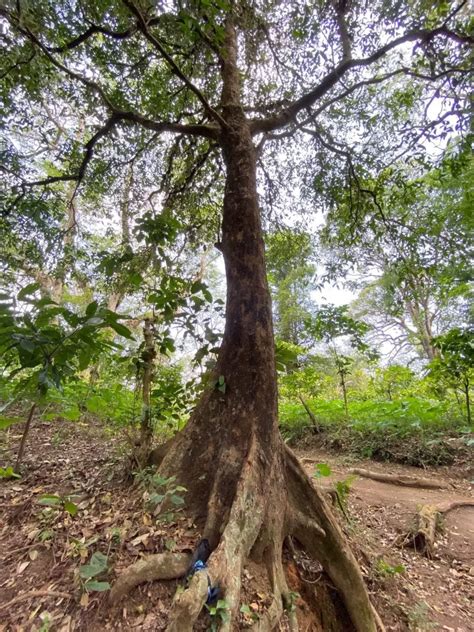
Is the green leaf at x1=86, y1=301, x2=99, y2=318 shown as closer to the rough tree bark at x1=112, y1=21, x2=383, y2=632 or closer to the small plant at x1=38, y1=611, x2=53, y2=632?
the rough tree bark at x1=112, y1=21, x2=383, y2=632

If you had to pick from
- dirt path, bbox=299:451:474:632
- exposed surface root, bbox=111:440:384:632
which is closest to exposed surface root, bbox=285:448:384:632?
exposed surface root, bbox=111:440:384:632

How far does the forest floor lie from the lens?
1.38 metres

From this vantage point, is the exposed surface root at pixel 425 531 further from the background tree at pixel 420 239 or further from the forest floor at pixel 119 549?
the background tree at pixel 420 239

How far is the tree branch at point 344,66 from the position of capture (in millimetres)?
3213

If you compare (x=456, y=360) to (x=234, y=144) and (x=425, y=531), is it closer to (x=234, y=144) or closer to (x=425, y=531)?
(x=425, y=531)

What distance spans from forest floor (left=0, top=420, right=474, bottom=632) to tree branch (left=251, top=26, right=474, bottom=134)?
3.70 meters

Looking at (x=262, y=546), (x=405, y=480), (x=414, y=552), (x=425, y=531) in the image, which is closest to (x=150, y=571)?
(x=262, y=546)

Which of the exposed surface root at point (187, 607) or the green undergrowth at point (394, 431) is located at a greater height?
the green undergrowth at point (394, 431)

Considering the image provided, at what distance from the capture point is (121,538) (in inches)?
66.4

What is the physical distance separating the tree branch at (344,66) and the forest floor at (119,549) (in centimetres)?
370

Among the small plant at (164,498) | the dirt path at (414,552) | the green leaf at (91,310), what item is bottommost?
the dirt path at (414,552)

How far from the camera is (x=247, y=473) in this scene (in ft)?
6.20

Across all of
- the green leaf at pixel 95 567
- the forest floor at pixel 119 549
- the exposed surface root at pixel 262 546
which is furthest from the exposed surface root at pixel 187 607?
the green leaf at pixel 95 567

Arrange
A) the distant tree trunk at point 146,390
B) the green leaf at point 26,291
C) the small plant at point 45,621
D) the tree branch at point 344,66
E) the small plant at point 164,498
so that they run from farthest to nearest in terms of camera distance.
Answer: the tree branch at point 344,66 → the distant tree trunk at point 146,390 → the small plant at point 164,498 → the green leaf at point 26,291 → the small plant at point 45,621
